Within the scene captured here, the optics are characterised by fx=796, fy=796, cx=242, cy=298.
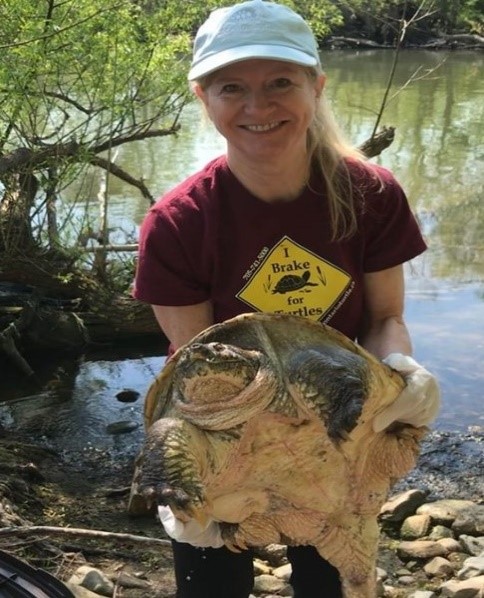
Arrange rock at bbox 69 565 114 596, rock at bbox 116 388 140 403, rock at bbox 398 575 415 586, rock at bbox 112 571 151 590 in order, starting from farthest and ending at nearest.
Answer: rock at bbox 116 388 140 403 < rock at bbox 398 575 415 586 < rock at bbox 112 571 151 590 < rock at bbox 69 565 114 596

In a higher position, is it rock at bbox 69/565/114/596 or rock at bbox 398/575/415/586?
rock at bbox 69/565/114/596

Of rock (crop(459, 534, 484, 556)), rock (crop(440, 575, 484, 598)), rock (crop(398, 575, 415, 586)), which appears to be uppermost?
rock (crop(440, 575, 484, 598))

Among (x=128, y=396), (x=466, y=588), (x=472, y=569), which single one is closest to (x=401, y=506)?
(x=472, y=569)

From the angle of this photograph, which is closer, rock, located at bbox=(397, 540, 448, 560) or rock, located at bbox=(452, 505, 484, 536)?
rock, located at bbox=(397, 540, 448, 560)

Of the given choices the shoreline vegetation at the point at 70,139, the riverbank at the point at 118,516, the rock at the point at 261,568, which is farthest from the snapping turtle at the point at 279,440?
the shoreline vegetation at the point at 70,139

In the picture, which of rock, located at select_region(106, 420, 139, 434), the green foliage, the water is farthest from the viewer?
the water

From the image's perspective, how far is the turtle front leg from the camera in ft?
4.85

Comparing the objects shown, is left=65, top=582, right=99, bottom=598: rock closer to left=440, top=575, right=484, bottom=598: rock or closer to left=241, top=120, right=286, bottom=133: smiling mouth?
left=440, top=575, right=484, bottom=598: rock

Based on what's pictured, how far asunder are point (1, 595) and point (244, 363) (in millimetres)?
1034

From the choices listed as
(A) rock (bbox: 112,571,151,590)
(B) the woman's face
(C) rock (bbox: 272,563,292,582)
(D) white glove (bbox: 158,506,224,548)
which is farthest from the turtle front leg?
(C) rock (bbox: 272,563,292,582)

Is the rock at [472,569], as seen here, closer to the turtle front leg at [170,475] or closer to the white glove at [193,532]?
the white glove at [193,532]

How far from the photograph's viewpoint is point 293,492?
192cm

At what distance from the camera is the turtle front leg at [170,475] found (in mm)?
1479

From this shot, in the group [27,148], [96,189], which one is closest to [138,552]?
[27,148]
